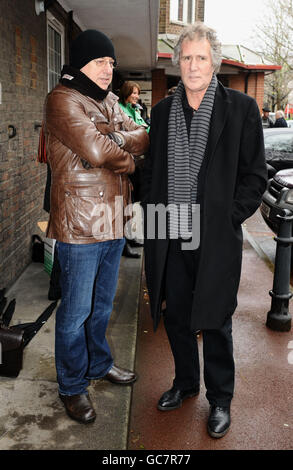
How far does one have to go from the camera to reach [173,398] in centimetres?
295

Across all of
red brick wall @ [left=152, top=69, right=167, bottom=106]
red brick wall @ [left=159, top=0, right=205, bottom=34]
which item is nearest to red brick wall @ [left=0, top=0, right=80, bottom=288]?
red brick wall @ [left=152, top=69, right=167, bottom=106]

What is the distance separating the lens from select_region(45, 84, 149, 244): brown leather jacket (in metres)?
2.34

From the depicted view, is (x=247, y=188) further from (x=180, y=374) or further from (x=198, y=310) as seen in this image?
(x=180, y=374)

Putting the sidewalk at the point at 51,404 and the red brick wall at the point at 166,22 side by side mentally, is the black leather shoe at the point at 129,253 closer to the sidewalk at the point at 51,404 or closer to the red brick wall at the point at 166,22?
the sidewalk at the point at 51,404

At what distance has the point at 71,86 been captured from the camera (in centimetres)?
244

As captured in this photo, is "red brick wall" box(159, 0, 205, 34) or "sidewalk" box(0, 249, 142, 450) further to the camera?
"red brick wall" box(159, 0, 205, 34)

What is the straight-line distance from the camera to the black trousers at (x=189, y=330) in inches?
105

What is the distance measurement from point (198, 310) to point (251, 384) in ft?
3.53

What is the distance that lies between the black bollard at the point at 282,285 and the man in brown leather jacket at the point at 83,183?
2018mm

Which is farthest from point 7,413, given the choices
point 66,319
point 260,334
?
point 260,334

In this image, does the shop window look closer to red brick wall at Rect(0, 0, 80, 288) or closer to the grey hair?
red brick wall at Rect(0, 0, 80, 288)

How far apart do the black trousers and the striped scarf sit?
174mm

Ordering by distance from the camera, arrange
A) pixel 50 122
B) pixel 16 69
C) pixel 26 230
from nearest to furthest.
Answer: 1. pixel 50 122
2. pixel 16 69
3. pixel 26 230

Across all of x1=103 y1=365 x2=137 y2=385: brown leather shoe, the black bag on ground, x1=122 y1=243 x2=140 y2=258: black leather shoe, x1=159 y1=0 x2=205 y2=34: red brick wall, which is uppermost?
x1=159 y1=0 x2=205 y2=34: red brick wall
